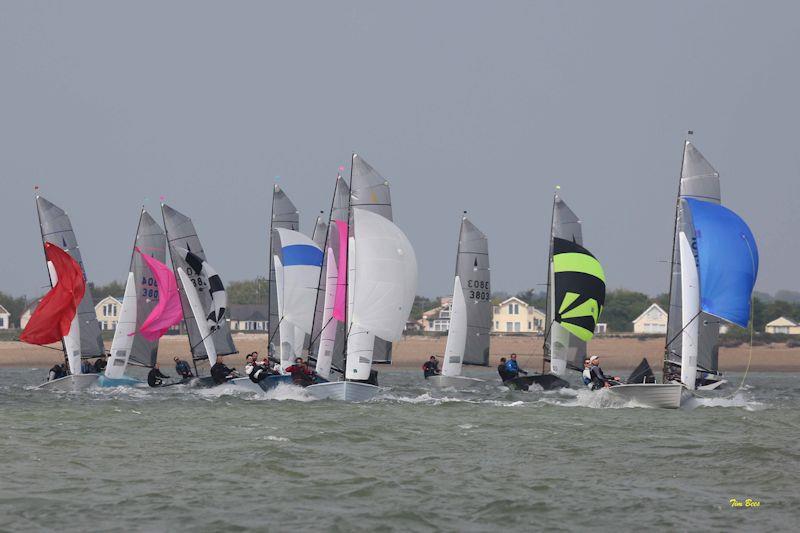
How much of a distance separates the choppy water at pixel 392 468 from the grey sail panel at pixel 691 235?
4201 mm

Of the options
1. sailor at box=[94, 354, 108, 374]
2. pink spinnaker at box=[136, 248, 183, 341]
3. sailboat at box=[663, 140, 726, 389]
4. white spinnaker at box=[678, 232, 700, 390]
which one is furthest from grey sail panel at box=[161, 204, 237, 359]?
white spinnaker at box=[678, 232, 700, 390]

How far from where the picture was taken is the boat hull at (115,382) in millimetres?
44906

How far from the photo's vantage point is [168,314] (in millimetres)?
47969

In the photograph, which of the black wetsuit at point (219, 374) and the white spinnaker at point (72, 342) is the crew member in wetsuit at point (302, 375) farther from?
the white spinnaker at point (72, 342)

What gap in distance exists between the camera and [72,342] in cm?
4462

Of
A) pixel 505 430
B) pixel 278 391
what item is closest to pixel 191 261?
pixel 278 391

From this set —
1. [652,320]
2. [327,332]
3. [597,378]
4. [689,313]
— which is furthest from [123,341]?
[652,320]

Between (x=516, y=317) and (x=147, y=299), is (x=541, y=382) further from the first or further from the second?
(x=516, y=317)

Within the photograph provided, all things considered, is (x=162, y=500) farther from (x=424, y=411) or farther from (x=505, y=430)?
(x=424, y=411)

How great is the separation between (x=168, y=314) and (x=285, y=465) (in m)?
26.9

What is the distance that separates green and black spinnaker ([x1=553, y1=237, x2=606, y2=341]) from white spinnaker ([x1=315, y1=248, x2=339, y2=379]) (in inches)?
332

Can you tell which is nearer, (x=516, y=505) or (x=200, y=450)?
Answer: (x=516, y=505)
